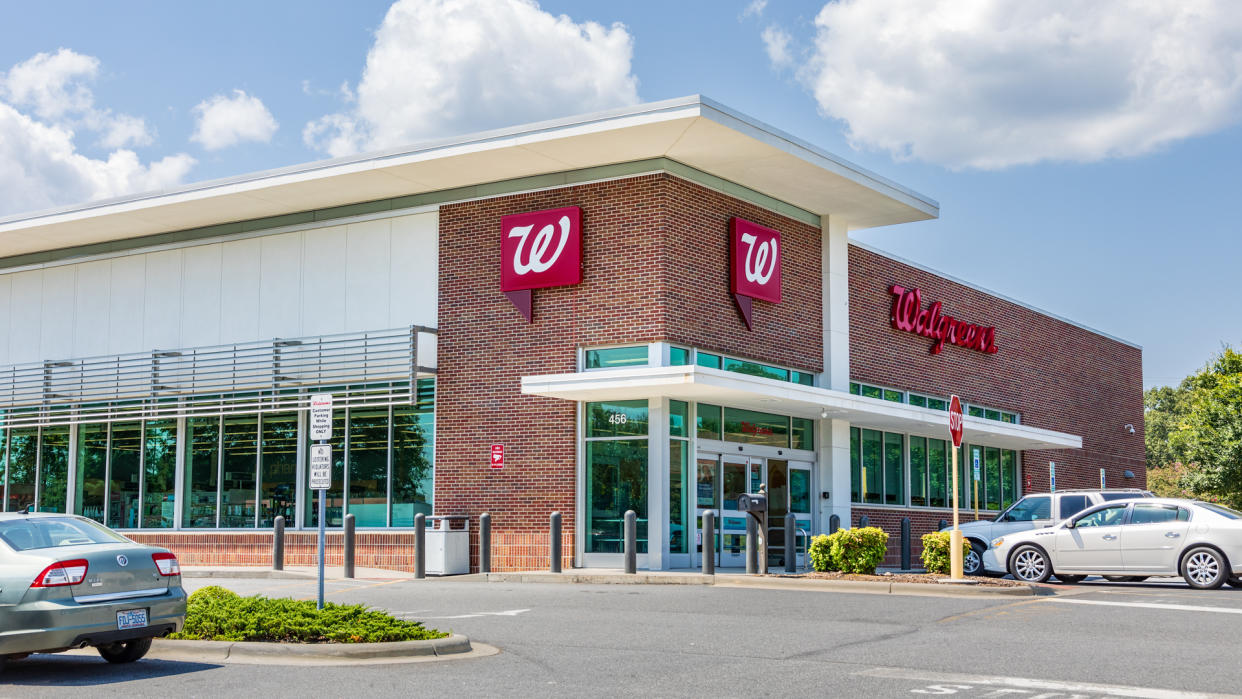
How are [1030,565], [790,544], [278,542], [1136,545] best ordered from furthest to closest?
[278,542] < [790,544] < [1030,565] < [1136,545]

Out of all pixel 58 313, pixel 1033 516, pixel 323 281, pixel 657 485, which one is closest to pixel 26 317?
pixel 58 313

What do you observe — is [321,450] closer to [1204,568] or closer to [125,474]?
[1204,568]

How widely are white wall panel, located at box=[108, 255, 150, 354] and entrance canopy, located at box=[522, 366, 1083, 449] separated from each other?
36.6 feet

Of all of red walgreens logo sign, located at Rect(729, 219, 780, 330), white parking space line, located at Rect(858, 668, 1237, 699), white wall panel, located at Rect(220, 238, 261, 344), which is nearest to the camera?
white parking space line, located at Rect(858, 668, 1237, 699)

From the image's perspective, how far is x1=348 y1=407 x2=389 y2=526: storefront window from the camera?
24.5m

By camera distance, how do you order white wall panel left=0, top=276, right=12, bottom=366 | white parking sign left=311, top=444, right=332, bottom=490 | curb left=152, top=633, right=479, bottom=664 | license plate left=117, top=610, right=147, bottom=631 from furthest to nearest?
white wall panel left=0, top=276, right=12, bottom=366, white parking sign left=311, top=444, right=332, bottom=490, curb left=152, top=633, right=479, bottom=664, license plate left=117, top=610, right=147, bottom=631

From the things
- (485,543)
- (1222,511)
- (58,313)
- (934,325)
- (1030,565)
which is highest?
(58,313)

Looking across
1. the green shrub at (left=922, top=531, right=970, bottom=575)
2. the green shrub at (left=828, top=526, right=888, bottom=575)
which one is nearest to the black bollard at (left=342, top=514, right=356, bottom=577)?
the green shrub at (left=828, top=526, right=888, bottom=575)

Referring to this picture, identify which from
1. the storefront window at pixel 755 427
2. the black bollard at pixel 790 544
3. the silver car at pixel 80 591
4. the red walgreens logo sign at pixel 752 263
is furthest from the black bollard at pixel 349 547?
the silver car at pixel 80 591

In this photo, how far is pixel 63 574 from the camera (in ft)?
33.5

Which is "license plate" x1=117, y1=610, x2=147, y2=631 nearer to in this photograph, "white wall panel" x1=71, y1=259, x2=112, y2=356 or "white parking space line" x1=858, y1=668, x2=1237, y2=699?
"white parking space line" x1=858, y1=668, x2=1237, y2=699

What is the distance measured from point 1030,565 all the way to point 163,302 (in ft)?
61.9

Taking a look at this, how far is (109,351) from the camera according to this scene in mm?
28438

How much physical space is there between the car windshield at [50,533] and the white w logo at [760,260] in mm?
14572
